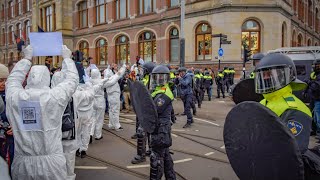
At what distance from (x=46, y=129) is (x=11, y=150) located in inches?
37.2

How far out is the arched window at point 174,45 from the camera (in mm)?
23312

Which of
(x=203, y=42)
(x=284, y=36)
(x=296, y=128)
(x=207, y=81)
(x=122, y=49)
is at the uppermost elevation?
(x=284, y=36)

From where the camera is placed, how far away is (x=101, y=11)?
3006 centimetres

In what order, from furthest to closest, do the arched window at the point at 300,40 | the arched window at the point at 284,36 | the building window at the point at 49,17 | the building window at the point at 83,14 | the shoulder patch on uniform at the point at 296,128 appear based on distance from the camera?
the building window at the point at 49,17 → the building window at the point at 83,14 → the arched window at the point at 300,40 → the arched window at the point at 284,36 → the shoulder patch on uniform at the point at 296,128

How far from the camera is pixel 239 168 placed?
2125mm

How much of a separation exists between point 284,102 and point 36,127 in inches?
90.4

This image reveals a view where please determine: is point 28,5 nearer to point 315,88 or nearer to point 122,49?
point 122,49

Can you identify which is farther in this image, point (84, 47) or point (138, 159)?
point (84, 47)

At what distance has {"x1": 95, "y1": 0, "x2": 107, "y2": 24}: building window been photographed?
29.6m

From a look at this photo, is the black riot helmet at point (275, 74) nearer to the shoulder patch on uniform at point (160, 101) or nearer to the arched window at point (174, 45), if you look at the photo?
the shoulder patch on uniform at point (160, 101)

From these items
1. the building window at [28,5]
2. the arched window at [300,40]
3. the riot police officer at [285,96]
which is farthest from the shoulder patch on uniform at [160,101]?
the building window at [28,5]

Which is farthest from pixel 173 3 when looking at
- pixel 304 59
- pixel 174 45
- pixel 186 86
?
pixel 186 86

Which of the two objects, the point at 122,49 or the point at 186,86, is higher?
the point at 122,49

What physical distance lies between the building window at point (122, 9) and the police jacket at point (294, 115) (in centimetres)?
2583
